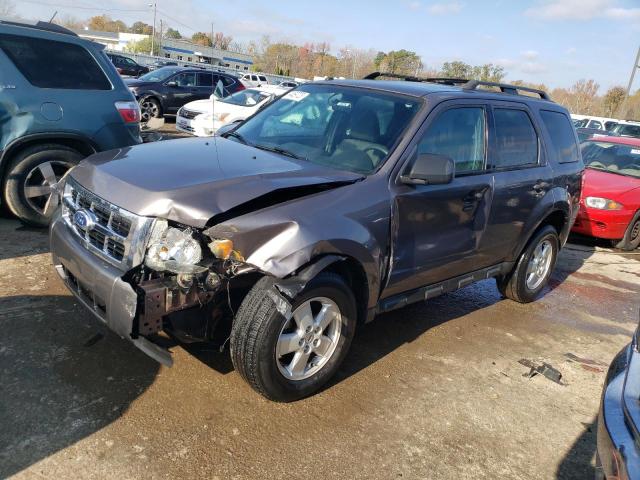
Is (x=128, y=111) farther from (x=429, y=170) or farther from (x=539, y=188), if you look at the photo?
(x=539, y=188)

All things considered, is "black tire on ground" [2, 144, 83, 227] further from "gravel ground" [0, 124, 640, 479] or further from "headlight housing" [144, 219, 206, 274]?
"headlight housing" [144, 219, 206, 274]

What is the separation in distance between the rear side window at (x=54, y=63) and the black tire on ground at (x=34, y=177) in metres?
0.66

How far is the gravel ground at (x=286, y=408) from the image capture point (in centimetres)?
270

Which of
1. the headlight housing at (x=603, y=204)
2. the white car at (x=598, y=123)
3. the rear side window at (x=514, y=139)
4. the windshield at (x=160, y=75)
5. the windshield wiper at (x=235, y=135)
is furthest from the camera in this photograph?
the white car at (x=598, y=123)

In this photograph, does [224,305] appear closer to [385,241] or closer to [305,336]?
[305,336]

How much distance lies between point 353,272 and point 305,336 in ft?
1.66

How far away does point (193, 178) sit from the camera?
9.78 ft

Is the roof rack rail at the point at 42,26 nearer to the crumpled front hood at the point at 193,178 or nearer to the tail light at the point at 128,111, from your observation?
the tail light at the point at 128,111

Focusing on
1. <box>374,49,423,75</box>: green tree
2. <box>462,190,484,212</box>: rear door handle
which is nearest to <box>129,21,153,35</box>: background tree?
<box>374,49,423,75</box>: green tree

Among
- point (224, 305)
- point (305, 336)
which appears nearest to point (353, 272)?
point (305, 336)

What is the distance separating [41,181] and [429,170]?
4072mm

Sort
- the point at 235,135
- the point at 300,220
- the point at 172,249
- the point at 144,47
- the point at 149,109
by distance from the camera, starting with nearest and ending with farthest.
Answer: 1. the point at 172,249
2. the point at 300,220
3. the point at 235,135
4. the point at 149,109
5. the point at 144,47

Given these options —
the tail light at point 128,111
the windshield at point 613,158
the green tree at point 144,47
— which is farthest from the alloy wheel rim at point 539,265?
the green tree at point 144,47

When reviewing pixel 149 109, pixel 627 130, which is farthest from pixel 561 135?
pixel 627 130
